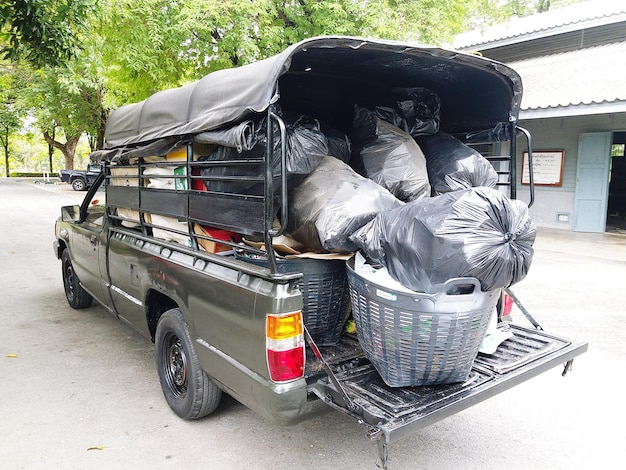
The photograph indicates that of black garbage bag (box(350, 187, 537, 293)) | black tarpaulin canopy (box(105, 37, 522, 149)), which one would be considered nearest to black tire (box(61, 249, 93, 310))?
black tarpaulin canopy (box(105, 37, 522, 149))

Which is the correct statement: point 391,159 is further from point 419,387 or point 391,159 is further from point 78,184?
point 78,184

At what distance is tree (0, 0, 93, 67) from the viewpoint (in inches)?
232

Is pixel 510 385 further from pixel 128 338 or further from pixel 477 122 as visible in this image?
pixel 128 338

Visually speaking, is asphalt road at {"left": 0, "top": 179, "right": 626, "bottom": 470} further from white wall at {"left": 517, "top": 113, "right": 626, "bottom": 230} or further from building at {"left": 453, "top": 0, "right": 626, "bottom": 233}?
white wall at {"left": 517, "top": 113, "right": 626, "bottom": 230}

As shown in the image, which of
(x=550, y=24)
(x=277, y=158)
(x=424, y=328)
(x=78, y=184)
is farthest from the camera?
(x=78, y=184)

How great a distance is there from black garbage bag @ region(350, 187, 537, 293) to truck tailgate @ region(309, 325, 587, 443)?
0.57 metres

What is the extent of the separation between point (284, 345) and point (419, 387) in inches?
30.3

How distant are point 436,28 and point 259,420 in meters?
9.23

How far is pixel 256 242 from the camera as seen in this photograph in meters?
3.00

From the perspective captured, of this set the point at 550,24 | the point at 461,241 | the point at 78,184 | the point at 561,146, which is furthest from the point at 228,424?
the point at 78,184

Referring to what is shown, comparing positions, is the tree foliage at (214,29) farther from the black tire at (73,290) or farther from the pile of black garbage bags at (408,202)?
the pile of black garbage bags at (408,202)

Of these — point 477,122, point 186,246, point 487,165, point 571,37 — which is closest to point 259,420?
point 186,246

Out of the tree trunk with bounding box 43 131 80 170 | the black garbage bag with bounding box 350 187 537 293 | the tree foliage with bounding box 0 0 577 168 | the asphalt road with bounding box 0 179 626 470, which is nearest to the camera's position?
the black garbage bag with bounding box 350 187 537 293

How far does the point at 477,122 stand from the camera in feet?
13.5
